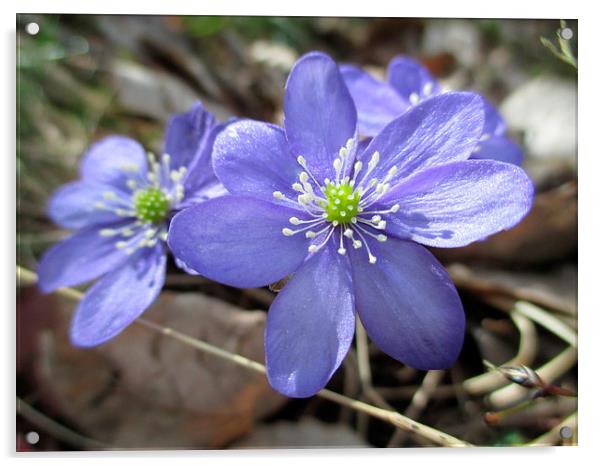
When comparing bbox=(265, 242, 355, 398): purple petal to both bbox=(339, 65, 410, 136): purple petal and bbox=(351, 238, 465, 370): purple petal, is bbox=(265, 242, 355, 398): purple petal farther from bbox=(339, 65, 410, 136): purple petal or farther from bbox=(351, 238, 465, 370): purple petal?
bbox=(339, 65, 410, 136): purple petal

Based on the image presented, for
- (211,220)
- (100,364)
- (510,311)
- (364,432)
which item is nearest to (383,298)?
(211,220)

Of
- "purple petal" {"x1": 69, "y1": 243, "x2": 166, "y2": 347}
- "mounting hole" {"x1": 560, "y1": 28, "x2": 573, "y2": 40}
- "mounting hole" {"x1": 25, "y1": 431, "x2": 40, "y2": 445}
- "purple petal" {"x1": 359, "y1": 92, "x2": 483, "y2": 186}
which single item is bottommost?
"mounting hole" {"x1": 25, "y1": 431, "x2": 40, "y2": 445}

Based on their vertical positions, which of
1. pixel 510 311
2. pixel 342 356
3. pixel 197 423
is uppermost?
pixel 342 356

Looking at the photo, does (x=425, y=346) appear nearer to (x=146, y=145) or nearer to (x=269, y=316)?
(x=269, y=316)

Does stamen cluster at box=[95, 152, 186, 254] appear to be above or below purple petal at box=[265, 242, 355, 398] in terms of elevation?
above

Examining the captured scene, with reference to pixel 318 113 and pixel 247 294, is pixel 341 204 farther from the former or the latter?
pixel 247 294

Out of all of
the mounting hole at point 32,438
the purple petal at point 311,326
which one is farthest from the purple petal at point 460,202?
the mounting hole at point 32,438

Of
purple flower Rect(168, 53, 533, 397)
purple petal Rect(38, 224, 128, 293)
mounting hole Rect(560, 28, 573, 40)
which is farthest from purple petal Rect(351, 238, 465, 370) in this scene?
mounting hole Rect(560, 28, 573, 40)
